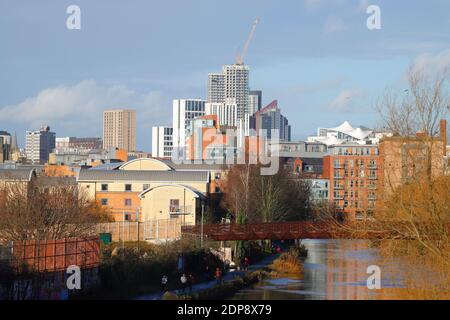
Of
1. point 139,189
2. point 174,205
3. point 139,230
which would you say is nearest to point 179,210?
point 174,205

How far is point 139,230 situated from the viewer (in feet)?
146

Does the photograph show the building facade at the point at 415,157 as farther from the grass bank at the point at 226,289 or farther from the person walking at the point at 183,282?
the person walking at the point at 183,282

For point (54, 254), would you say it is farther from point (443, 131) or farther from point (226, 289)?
point (443, 131)

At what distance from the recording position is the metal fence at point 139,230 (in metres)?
44.3

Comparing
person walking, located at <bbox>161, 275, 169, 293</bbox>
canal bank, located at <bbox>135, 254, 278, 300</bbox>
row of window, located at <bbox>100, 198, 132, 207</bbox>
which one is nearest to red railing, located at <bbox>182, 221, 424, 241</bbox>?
canal bank, located at <bbox>135, 254, 278, 300</bbox>

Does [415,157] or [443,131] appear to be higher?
[443,131]

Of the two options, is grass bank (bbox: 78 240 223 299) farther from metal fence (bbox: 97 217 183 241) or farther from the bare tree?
metal fence (bbox: 97 217 183 241)

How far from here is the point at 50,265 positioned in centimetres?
2758

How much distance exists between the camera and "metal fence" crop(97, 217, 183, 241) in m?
44.3

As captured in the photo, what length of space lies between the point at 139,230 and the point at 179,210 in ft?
39.1
